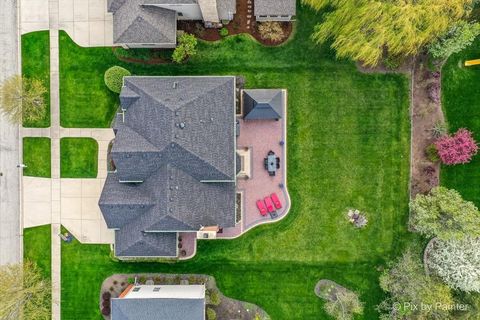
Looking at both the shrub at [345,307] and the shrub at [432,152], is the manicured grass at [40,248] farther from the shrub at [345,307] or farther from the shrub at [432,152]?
the shrub at [432,152]

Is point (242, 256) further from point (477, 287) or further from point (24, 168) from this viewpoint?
point (24, 168)

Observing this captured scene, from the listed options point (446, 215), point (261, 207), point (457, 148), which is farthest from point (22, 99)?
point (457, 148)

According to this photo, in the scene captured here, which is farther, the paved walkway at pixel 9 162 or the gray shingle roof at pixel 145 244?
the paved walkway at pixel 9 162

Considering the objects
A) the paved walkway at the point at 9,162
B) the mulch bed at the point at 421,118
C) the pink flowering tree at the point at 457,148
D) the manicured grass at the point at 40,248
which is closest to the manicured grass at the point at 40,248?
the manicured grass at the point at 40,248

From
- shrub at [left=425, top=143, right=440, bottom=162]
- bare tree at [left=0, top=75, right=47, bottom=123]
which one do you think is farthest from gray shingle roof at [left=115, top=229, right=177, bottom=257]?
shrub at [left=425, top=143, right=440, bottom=162]

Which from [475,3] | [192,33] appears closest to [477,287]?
[475,3]
